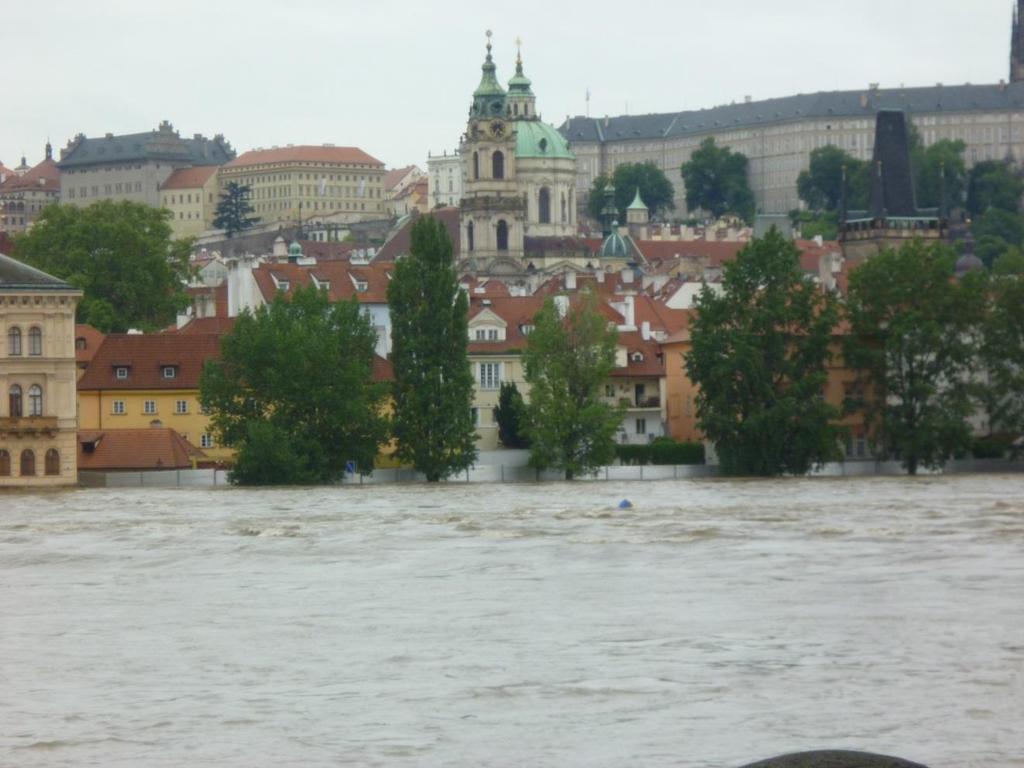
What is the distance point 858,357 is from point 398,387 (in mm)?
15615

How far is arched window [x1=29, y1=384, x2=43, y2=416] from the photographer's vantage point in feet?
296

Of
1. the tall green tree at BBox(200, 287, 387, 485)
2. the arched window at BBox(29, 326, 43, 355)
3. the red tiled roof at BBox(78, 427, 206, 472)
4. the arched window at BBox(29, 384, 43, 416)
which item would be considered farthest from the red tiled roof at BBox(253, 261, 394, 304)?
the tall green tree at BBox(200, 287, 387, 485)

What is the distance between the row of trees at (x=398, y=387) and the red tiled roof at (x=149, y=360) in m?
4.55

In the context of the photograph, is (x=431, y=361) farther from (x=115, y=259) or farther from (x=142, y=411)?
(x=115, y=259)

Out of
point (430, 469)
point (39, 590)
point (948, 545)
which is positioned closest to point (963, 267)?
point (430, 469)

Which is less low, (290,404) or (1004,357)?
(1004,357)

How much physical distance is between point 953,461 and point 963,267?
54645 millimetres

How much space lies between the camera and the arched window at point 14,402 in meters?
90.1

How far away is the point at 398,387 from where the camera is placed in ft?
293

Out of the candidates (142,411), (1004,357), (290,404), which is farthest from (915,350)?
(142,411)

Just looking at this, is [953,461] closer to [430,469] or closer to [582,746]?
[430,469]

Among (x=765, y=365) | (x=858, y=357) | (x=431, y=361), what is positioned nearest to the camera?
(x=431, y=361)

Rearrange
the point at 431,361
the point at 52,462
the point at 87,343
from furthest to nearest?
the point at 87,343 → the point at 431,361 → the point at 52,462

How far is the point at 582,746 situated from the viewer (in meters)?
30.8
